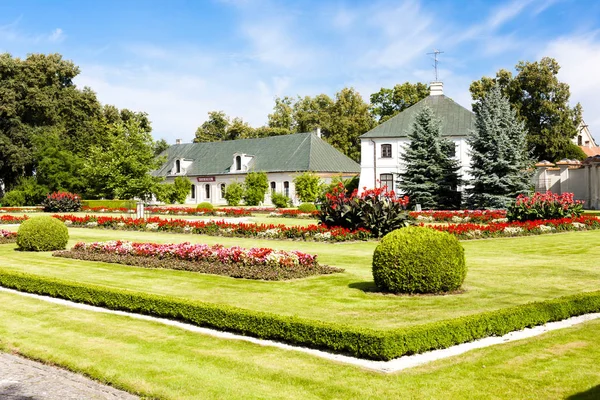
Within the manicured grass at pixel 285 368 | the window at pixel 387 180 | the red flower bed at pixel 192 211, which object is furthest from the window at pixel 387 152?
the manicured grass at pixel 285 368

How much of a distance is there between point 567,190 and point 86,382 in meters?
37.0

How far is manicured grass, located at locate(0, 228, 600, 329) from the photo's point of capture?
8523 millimetres

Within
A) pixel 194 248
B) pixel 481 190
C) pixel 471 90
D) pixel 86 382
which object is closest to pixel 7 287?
pixel 194 248

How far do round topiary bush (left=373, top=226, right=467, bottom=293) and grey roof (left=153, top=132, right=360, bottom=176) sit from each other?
40700 mm

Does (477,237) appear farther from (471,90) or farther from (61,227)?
(471,90)

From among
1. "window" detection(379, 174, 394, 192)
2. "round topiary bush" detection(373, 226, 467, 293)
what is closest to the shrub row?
"window" detection(379, 174, 394, 192)

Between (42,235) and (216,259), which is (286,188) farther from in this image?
(216,259)

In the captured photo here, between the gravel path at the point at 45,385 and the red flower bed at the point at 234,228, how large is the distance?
12376 millimetres

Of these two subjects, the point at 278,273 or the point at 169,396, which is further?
the point at 278,273

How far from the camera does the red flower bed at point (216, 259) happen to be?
1196 centimetres

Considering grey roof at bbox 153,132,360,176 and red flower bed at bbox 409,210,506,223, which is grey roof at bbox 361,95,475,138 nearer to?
grey roof at bbox 153,132,360,176

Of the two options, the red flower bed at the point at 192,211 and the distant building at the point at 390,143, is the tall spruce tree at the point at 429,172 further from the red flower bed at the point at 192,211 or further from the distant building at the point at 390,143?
the red flower bed at the point at 192,211

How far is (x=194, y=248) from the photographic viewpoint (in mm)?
14023

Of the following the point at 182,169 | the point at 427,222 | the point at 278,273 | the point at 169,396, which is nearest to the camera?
the point at 169,396
